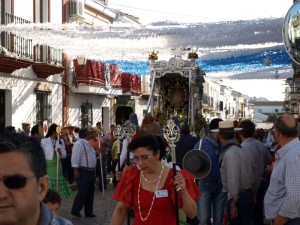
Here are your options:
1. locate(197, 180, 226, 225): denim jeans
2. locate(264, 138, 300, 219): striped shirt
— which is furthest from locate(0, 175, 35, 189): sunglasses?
locate(197, 180, 226, 225): denim jeans

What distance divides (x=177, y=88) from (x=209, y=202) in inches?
502

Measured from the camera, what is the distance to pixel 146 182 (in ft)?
15.9

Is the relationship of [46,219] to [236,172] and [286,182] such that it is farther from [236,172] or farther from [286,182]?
[236,172]

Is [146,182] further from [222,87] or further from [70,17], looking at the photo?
[222,87]

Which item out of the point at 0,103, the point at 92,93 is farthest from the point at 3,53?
the point at 92,93

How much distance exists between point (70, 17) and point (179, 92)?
7.11 metres

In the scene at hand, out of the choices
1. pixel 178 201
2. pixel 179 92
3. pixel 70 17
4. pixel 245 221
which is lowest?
pixel 245 221

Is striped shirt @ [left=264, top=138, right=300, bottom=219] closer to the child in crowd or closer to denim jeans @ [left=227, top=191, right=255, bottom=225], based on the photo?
the child in crowd

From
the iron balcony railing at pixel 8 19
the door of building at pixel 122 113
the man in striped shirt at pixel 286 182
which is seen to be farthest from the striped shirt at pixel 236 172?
the door of building at pixel 122 113

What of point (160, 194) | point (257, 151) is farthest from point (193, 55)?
point (160, 194)

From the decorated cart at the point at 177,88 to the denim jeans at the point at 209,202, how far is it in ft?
34.7

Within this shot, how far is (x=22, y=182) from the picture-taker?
81.7 inches

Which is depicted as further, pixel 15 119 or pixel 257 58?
pixel 15 119

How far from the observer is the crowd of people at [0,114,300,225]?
2145 mm
